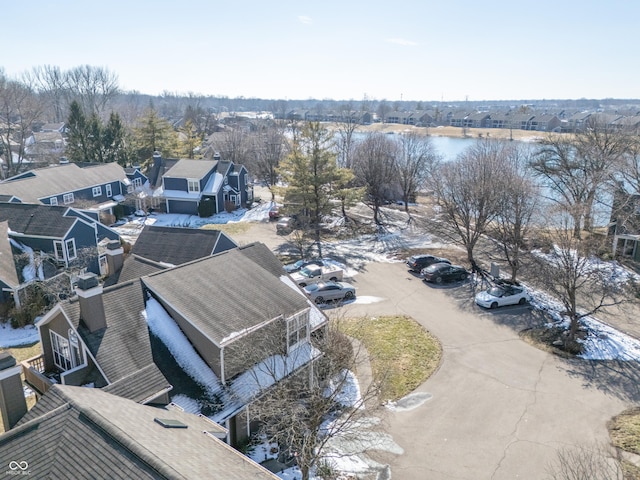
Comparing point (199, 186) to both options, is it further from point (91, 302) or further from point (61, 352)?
point (91, 302)

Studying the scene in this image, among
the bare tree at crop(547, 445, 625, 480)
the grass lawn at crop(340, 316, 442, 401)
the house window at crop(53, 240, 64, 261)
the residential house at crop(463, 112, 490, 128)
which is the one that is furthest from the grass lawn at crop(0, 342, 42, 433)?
the residential house at crop(463, 112, 490, 128)

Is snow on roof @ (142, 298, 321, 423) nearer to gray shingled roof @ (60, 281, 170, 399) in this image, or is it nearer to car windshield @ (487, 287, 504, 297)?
gray shingled roof @ (60, 281, 170, 399)

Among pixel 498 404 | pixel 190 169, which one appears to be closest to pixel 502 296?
pixel 498 404

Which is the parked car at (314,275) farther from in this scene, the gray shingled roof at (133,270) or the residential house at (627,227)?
the residential house at (627,227)

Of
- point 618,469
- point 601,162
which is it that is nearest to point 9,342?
point 618,469

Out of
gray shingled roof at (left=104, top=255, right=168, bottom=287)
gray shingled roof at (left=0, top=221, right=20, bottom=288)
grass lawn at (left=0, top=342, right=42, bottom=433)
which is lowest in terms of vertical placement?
grass lawn at (left=0, top=342, right=42, bottom=433)

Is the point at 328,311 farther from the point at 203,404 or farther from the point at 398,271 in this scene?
the point at 203,404

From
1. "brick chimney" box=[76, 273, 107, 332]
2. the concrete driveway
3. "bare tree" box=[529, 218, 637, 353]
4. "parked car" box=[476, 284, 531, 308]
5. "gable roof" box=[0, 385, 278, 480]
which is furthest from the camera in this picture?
"parked car" box=[476, 284, 531, 308]
